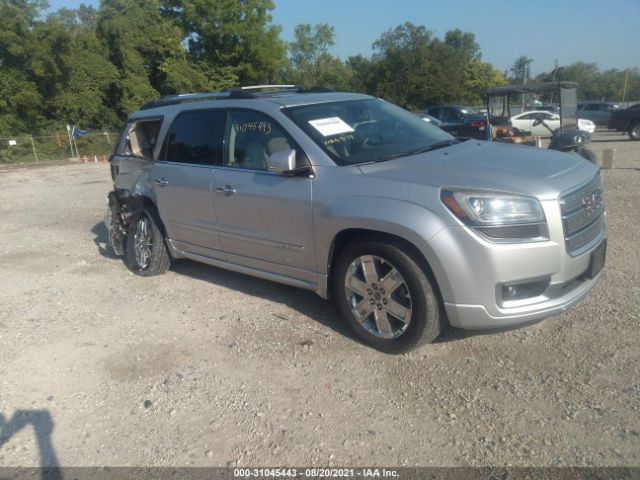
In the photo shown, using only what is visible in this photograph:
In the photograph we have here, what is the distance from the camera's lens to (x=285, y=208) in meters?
4.14

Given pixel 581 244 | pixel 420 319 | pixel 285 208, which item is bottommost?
pixel 420 319

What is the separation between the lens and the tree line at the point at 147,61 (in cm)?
3203

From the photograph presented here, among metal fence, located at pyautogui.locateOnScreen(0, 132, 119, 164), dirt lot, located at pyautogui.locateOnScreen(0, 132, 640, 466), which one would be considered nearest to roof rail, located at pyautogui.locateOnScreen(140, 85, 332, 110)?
dirt lot, located at pyautogui.locateOnScreen(0, 132, 640, 466)

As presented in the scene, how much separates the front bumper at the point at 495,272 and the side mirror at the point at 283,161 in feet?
3.89

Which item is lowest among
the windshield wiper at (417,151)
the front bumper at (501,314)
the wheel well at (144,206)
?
the front bumper at (501,314)

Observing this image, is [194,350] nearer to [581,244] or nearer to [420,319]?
[420,319]

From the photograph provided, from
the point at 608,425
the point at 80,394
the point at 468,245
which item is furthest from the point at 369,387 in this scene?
the point at 80,394

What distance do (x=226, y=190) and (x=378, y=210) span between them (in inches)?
63.2

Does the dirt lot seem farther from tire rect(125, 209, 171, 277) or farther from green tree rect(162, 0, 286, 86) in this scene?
green tree rect(162, 0, 286, 86)

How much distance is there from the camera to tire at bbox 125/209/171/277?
5.72 meters

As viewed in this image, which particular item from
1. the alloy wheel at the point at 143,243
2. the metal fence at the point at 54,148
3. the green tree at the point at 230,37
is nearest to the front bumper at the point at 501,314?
the alloy wheel at the point at 143,243

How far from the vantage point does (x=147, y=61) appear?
37.1 meters

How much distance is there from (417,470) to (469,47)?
10945 centimetres

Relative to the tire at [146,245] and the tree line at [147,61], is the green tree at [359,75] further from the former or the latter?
the tire at [146,245]
